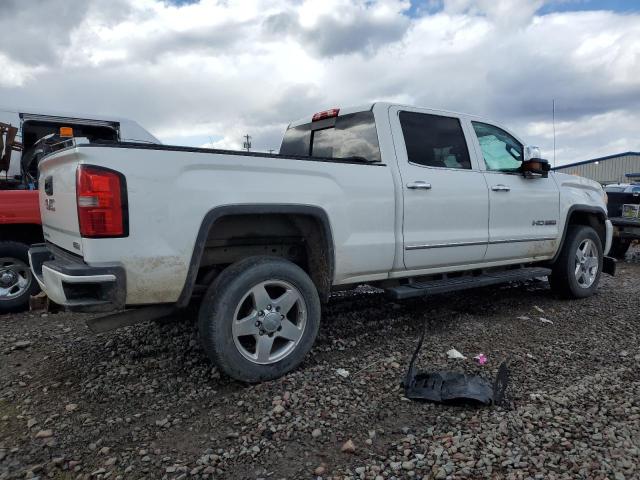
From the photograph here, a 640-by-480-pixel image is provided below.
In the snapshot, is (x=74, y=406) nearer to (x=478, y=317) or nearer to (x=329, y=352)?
(x=329, y=352)

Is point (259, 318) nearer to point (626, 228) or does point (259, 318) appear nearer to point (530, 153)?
point (530, 153)

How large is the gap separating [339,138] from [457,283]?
1.71 m

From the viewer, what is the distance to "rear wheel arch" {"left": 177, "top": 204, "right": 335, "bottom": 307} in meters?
2.97

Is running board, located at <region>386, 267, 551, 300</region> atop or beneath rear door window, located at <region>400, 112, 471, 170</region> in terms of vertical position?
beneath

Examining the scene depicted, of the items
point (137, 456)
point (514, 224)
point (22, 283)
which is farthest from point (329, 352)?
point (22, 283)

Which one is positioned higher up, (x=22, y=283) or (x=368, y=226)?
(x=368, y=226)

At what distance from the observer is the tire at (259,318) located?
303 centimetres

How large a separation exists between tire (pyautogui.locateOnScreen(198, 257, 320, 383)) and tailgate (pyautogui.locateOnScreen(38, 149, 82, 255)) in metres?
0.90

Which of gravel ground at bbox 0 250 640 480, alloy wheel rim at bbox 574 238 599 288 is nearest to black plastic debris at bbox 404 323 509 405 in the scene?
gravel ground at bbox 0 250 640 480

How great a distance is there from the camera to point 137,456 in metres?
2.44

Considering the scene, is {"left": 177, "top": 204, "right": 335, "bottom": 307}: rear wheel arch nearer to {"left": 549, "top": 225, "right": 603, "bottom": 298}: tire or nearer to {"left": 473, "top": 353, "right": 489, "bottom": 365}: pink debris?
{"left": 473, "top": 353, "right": 489, "bottom": 365}: pink debris

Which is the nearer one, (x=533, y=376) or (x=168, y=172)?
(x=168, y=172)

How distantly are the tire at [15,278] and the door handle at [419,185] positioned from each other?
414cm

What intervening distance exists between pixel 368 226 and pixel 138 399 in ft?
6.60
